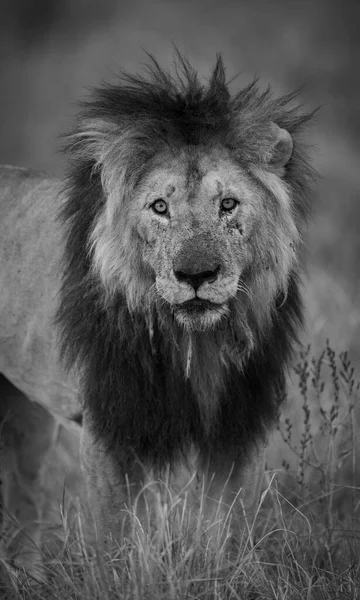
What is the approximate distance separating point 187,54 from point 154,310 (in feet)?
34.8

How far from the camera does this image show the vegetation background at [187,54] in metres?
15.2

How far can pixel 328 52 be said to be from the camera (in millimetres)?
17406

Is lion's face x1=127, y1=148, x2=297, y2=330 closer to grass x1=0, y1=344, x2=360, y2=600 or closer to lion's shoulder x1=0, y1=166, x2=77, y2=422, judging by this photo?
grass x1=0, y1=344, x2=360, y2=600

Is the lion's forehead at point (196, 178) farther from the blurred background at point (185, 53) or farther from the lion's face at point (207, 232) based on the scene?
the blurred background at point (185, 53)

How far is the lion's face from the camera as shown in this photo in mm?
3885

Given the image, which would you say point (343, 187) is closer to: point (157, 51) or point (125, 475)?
point (157, 51)

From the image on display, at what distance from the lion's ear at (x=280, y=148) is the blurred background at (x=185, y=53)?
31.5ft

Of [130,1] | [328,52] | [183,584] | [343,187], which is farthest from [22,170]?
[130,1]

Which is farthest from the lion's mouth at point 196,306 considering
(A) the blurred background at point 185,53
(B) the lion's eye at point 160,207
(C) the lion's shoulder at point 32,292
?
(A) the blurred background at point 185,53

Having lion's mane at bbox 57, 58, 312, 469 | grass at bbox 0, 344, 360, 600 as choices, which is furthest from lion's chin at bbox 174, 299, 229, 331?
grass at bbox 0, 344, 360, 600

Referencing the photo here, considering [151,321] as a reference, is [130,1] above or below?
above

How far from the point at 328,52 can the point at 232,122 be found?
13.9 meters

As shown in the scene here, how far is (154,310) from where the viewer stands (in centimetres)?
420

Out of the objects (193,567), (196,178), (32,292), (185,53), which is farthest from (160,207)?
(185,53)
